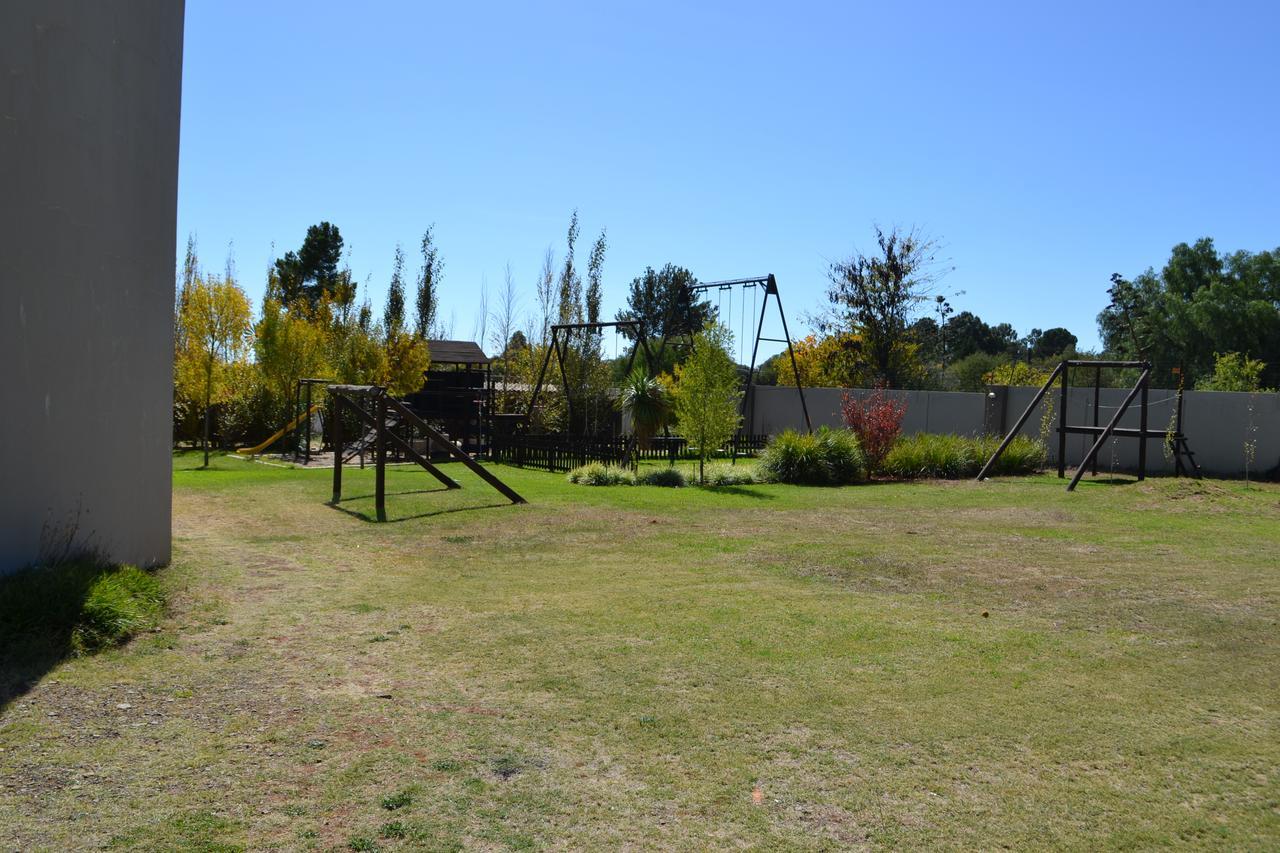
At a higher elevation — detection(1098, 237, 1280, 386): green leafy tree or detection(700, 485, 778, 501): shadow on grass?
detection(1098, 237, 1280, 386): green leafy tree

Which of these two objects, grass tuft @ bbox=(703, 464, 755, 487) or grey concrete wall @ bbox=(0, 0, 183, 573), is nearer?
grey concrete wall @ bbox=(0, 0, 183, 573)

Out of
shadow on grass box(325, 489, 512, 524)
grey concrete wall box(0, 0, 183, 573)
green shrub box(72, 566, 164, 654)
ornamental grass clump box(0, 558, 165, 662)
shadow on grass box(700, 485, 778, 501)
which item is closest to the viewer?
ornamental grass clump box(0, 558, 165, 662)

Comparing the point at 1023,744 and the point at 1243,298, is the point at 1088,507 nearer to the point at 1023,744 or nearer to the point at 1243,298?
the point at 1023,744

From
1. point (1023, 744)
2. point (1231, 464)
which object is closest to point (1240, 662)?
point (1023, 744)

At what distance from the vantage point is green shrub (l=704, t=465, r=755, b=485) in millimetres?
20188

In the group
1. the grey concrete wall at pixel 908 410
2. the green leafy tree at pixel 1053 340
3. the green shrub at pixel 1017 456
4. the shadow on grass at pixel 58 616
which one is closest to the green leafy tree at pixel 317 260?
the grey concrete wall at pixel 908 410

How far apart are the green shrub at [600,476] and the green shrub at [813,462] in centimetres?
315

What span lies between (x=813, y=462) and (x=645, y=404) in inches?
173

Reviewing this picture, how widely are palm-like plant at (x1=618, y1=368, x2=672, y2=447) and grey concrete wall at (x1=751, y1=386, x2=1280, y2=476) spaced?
→ 30.7 feet

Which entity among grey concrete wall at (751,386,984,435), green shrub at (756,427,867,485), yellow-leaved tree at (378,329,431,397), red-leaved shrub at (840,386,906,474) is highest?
yellow-leaved tree at (378,329,431,397)

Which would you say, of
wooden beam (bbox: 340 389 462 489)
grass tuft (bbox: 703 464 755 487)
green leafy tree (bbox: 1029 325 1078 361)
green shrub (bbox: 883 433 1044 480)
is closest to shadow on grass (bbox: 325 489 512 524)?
wooden beam (bbox: 340 389 462 489)

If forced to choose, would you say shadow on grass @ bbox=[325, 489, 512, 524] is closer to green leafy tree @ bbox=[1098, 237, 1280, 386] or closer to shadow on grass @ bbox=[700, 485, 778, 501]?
shadow on grass @ bbox=[700, 485, 778, 501]

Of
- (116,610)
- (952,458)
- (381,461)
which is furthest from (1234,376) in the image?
(116,610)

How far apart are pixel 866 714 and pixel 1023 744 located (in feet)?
2.77
